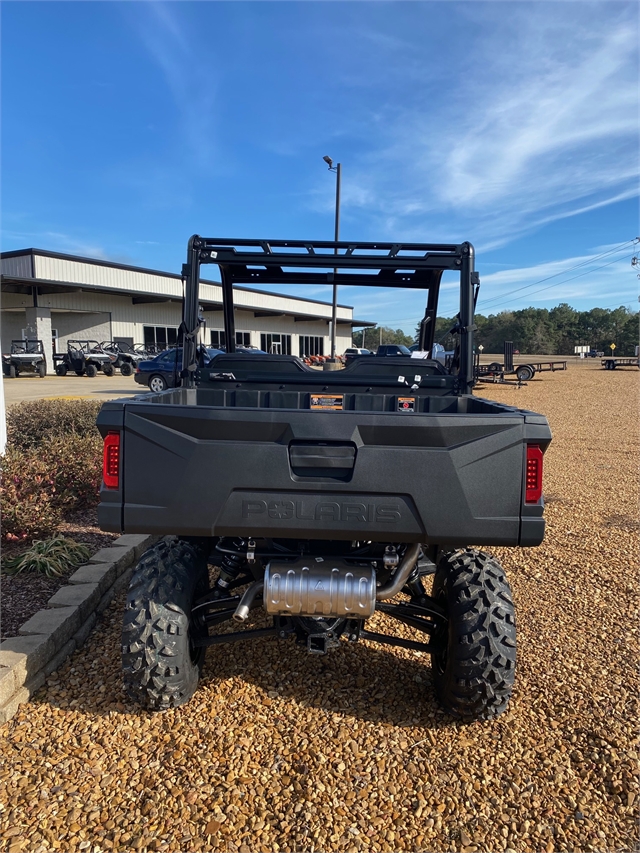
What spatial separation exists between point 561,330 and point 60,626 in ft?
348

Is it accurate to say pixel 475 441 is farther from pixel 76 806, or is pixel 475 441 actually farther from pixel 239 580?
pixel 76 806

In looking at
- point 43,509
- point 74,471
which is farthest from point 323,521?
point 74,471

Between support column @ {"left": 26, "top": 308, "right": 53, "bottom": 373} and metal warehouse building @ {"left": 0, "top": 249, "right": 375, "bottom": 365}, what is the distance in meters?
0.04

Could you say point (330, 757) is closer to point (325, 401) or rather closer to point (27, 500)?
point (325, 401)

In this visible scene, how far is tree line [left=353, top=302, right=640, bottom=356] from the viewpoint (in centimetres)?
8738

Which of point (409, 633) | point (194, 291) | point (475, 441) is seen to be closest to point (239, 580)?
point (409, 633)

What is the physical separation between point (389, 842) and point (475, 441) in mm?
1451

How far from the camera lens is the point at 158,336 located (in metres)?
35.2

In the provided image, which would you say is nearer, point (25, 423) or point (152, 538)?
point (152, 538)

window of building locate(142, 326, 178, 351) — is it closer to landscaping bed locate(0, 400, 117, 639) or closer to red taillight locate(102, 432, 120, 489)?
landscaping bed locate(0, 400, 117, 639)

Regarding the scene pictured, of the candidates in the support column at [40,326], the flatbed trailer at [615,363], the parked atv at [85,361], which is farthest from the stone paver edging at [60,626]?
the flatbed trailer at [615,363]

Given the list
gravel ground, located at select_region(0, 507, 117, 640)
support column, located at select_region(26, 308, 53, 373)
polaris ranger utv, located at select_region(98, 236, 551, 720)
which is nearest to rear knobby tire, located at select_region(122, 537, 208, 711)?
polaris ranger utv, located at select_region(98, 236, 551, 720)

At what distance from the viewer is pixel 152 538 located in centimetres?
468

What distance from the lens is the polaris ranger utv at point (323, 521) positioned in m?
2.27
